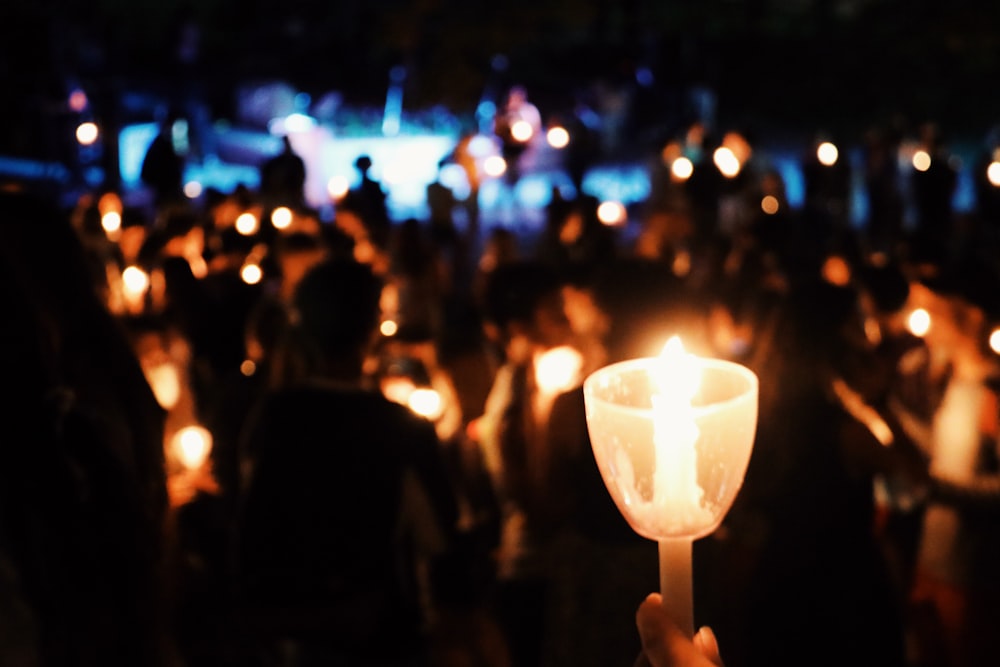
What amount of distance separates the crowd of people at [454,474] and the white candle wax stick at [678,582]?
22mm

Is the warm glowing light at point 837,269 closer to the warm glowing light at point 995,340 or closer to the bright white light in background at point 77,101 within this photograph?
the warm glowing light at point 995,340

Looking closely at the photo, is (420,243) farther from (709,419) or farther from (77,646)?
(709,419)

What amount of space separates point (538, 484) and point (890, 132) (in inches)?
466

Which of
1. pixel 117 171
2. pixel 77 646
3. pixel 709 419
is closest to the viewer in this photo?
pixel 709 419

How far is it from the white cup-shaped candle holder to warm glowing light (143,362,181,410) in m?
3.54

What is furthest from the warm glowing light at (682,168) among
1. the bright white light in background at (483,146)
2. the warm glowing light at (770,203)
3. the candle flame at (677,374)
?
the candle flame at (677,374)

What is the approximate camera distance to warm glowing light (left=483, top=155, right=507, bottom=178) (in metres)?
13.1

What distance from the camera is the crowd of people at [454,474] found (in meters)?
2.03

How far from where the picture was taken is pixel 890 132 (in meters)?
13.7

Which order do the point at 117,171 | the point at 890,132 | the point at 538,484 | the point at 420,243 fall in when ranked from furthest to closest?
1. the point at 890,132
2. the point at 117,171
3. the point at 420,243
4. the point at 538,484

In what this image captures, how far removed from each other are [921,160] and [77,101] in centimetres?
1000

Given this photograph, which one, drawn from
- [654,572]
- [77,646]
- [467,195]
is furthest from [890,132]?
[77,646]

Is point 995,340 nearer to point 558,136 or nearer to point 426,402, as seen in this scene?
point 426,402

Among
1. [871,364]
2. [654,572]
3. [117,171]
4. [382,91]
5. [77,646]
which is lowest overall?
[654,572]
